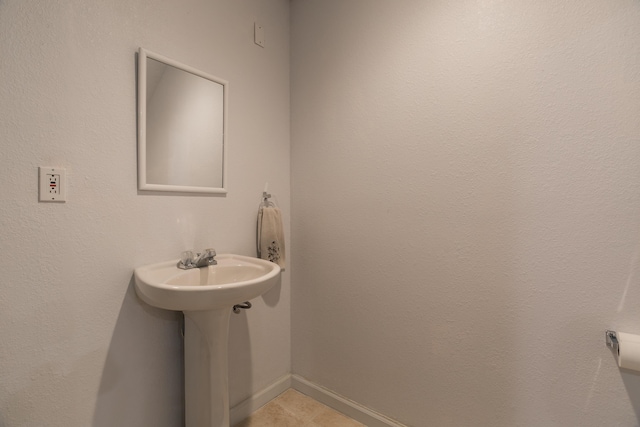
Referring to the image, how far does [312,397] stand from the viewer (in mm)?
1658

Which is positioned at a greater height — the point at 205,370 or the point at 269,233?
the point at 269,233

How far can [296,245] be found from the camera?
174 cm

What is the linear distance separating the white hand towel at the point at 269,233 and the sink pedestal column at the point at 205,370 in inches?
17.6

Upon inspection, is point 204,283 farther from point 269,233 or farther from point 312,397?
point 312,397

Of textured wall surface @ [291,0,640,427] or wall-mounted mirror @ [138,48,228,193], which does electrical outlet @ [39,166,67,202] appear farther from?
textured wall surface @ [291,0,640,427]

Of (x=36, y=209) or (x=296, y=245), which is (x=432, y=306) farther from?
(x=36, y=209)

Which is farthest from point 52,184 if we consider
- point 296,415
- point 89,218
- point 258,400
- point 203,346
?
point 296,415

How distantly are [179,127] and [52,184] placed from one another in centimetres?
51

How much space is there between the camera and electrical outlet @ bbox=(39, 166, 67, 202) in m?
0.90

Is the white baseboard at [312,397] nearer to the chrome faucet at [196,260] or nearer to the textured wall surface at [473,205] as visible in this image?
the textured wall surface at [473,205]

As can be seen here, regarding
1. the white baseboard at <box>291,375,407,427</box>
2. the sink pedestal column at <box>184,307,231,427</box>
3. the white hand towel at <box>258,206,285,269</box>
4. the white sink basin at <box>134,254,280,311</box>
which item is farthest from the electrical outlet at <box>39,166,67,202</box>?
the white baseboard at <box>291,375,407,427</box>

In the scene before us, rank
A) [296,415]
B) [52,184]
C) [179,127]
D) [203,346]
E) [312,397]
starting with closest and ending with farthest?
[52,184], [203,346], [179,127], [296,415], [312,397]

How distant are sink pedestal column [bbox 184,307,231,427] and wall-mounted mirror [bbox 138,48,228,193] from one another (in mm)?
604

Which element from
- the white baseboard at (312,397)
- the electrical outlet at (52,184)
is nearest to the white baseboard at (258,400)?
the white baseboard at (312,397)
